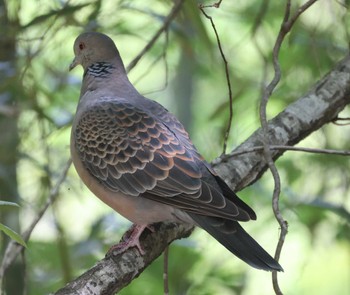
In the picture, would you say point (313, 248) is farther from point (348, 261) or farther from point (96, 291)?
point (96, 291)

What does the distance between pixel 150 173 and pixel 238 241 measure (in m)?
0.46

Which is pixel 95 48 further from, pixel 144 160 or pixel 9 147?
pixel 144 160

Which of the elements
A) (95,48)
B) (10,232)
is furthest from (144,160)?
(10,232)

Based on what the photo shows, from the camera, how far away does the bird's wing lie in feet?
9.20

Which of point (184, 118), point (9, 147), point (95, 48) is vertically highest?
point (184, 118)

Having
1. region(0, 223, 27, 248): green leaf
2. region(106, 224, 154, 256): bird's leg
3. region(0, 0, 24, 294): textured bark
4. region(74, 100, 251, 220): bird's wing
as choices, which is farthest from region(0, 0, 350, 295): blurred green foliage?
region(0, 223, 27, 248): green leaf

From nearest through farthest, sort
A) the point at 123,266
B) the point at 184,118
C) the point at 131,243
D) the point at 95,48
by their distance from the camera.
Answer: the point at 123,266
the point at 131,243
the point at 95,48
the point at 184,118

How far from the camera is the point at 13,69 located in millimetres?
3742

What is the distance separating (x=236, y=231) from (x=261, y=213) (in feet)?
6.11

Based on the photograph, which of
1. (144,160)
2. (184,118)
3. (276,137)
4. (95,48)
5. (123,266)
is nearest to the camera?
(123,266)

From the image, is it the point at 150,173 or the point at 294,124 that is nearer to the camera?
the point at 150,173

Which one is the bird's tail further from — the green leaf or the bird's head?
the bird's head

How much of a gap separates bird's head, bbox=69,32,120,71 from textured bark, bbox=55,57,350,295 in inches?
32.1

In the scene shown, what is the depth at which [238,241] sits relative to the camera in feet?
8.89
